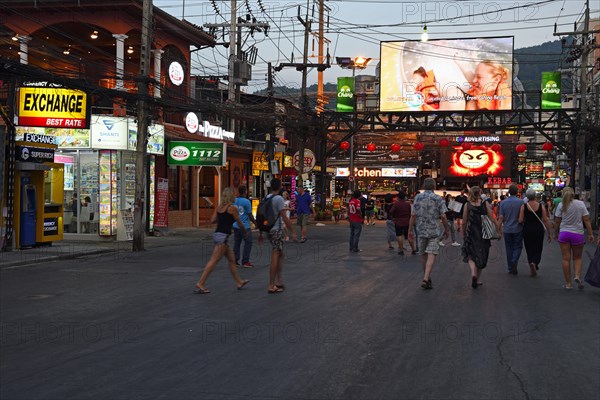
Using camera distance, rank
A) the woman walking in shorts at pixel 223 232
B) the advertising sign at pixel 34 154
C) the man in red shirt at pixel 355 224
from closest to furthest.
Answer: the woman walking in shorts at pixel 223 232, the advertising sign at pixel 34 154, the man in red shirt at pixel 355 224

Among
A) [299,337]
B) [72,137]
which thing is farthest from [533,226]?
[72,137]

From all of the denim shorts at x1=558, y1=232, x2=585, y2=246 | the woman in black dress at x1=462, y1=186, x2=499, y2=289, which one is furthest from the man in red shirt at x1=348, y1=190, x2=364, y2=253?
the denim shorts at x1=558, y1=232, x2=585, y2=246

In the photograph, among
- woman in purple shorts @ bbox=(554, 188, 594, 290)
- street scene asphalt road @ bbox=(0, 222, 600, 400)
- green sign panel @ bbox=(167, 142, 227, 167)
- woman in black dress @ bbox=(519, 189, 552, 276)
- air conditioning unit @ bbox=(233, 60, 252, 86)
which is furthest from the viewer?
air conditioning unit @ bbox=(233, 60, 252, 86)

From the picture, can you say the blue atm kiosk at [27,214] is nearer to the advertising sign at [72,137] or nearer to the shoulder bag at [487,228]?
the advertising sign at [72,137]

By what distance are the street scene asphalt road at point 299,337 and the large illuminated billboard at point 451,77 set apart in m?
24.3

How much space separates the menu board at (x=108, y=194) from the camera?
78.7ft

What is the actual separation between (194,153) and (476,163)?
32081 mm

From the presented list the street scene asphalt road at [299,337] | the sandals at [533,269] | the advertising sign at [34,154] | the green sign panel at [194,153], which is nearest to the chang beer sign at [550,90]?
the green sign panel at [194,153]

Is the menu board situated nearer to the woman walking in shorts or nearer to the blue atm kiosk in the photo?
the blue atm kiosk

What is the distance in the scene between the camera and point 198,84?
140 feet

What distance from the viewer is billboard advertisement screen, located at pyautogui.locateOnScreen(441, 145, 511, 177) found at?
54219mm

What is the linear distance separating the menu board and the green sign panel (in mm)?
4183

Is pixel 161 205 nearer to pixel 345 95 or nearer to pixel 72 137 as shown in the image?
pixel 72 137

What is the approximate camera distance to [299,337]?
7863 mm
